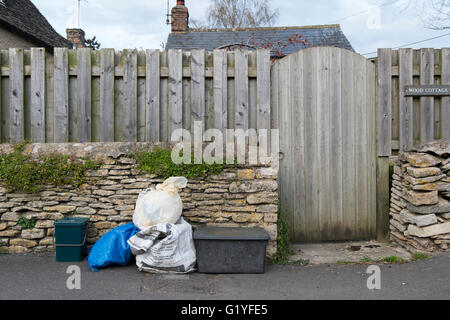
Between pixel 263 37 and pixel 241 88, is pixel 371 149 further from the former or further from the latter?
pixel 263 37

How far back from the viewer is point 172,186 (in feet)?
13.9

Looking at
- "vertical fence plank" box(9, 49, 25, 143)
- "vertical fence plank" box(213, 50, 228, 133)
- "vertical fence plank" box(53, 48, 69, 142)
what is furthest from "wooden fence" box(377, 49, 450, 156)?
"vertical fence plank" box(9, 49, 25, 143)

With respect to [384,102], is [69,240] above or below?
below

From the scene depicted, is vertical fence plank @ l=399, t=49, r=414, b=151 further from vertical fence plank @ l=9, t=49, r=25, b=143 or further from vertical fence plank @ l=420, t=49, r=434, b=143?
vertical fence plank @ l=9, t=49, r=25, b=143

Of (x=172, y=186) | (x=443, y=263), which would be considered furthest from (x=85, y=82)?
(x=443, y=263)

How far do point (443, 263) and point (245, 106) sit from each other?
10.0 ft

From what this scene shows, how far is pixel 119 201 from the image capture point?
15.0ft

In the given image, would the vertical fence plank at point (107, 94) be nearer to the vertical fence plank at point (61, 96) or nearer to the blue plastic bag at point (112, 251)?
the vertical fence plank at point (61, 96)

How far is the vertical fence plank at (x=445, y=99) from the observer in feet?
17.2

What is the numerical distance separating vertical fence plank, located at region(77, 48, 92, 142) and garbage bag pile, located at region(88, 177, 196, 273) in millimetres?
1426

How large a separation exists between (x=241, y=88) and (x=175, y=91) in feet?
2.98

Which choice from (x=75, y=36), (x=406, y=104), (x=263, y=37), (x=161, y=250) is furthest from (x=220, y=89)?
(x=75, y=36)

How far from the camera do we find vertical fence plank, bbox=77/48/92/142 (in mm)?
4988

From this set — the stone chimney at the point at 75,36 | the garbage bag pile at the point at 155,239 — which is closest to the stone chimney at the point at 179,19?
the stone chimney at the point at 75,36
